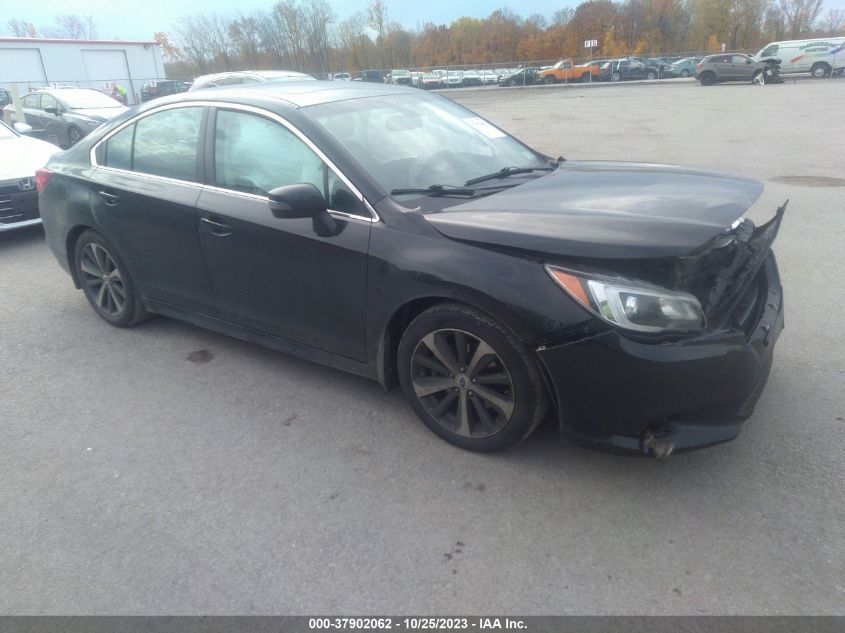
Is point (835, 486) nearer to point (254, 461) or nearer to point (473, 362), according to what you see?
point (473, 362)

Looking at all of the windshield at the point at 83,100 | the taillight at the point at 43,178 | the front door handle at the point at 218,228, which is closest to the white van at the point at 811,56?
the windshield at the point at 83,100

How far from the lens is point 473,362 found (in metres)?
3.05

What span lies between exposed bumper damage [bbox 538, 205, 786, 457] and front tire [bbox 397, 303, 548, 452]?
0.17 metres

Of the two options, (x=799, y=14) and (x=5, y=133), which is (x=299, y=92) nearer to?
(x=5, y=133)

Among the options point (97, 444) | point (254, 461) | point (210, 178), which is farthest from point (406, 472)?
point (210, 178)

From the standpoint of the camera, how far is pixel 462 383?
3119 mm

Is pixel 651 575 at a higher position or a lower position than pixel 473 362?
lower

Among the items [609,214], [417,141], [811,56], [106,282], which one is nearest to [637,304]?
[609,214]

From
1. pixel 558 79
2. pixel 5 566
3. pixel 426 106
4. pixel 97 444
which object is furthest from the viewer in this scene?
pixel 558 79

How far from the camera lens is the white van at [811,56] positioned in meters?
35.5

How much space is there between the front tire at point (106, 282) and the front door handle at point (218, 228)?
3.72 feet

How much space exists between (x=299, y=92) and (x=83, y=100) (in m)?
15.7

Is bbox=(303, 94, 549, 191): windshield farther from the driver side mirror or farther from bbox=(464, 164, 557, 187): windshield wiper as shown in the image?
the driver side mirror

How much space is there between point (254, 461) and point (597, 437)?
1.66m
